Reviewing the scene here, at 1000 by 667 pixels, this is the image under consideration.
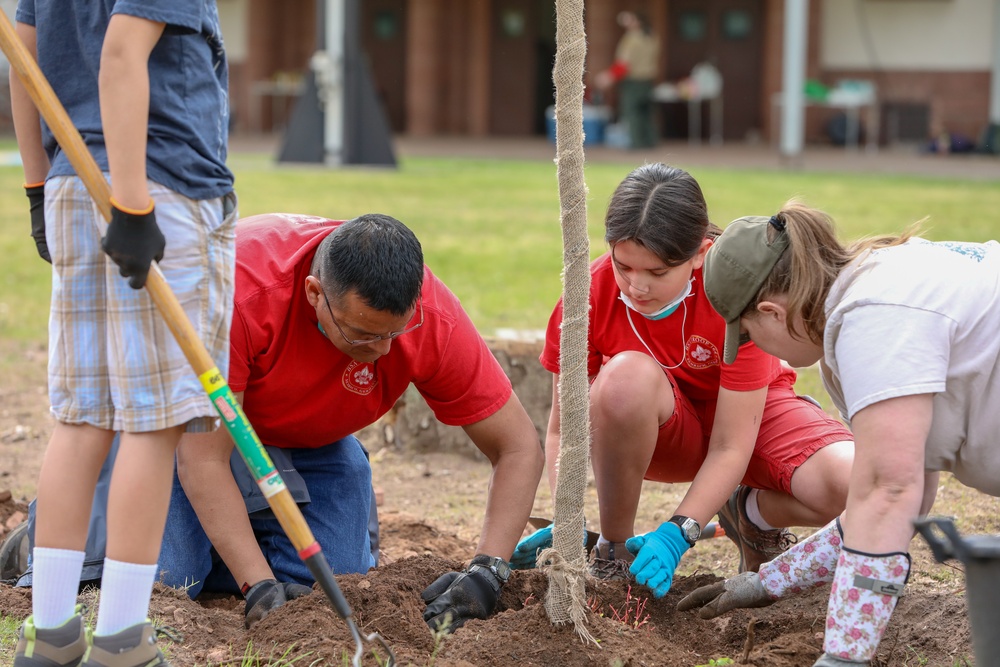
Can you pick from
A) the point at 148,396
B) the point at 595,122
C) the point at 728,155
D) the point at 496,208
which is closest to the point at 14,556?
the point at 148,396

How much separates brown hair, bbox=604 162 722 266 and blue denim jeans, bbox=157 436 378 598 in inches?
42.5

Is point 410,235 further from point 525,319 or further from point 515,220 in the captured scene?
point 515,220

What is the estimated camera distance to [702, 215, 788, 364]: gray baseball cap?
2451mm

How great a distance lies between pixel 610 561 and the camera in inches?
136

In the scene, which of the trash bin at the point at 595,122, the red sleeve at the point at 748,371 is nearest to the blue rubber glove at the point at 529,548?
the red sleeve at the point at 748,371

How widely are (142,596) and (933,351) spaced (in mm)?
1620

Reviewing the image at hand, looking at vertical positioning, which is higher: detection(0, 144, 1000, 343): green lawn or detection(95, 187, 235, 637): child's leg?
detection(95, 187, 235, 637): child's leg

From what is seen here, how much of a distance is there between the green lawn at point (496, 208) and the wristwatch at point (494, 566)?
11.5ft

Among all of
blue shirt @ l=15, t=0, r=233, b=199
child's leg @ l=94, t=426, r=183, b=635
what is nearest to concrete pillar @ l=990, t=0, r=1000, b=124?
blue shirt @ l=15, t=0, r=233, b=199

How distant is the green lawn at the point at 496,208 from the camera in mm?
8031

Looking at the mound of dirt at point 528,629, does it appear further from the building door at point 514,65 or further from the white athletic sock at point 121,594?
the building door at point 514,65

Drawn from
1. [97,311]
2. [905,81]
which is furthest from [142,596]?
[905,81]

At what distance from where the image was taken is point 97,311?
2.34 meters

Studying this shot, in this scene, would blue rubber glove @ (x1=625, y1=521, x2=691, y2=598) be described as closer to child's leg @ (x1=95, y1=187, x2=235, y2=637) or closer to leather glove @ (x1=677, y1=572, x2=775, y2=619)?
leather glove @ (x1=677, y1=572, x2=775, y2=619)
